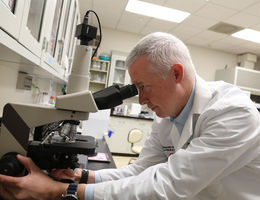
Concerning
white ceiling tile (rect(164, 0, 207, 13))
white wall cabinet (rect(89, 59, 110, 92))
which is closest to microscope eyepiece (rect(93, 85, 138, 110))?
white ceiling tile (rect(164, 0, 207, 13))

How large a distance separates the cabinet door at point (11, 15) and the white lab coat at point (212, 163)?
1.79 feet

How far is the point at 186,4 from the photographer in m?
3.02

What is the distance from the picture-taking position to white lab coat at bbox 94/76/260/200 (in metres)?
0.65

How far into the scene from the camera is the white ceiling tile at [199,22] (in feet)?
11.4

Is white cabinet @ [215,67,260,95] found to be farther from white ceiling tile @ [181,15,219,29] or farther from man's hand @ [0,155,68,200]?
man's hand @ [0,155,68,200]

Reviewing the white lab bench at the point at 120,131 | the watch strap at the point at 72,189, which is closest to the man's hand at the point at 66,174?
the watch strap at the point at 72,189

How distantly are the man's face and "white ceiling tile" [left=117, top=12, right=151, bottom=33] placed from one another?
3.15 meters

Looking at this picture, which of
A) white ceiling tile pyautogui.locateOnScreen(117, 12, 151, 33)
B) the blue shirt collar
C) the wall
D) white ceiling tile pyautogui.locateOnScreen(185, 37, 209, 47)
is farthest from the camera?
the wall

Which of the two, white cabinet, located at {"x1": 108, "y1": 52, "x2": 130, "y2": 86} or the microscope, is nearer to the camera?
the microscope

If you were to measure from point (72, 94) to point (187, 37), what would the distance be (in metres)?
4.37

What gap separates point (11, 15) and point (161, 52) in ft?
1.58

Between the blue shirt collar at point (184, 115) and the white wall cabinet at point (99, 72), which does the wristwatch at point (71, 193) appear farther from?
the white wall cabinet at point (99, 72)

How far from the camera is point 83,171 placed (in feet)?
3.08

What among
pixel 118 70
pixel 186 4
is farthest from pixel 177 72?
pixel 118 70
